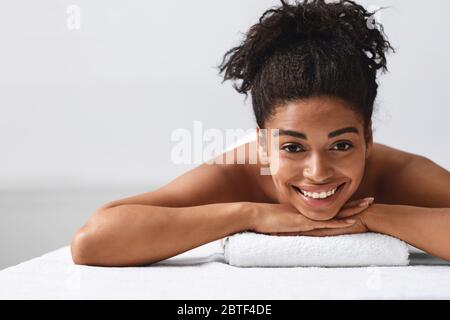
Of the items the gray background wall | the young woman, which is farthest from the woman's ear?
the gray background wall

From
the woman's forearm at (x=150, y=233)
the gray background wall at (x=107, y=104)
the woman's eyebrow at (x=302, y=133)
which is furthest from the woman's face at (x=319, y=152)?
the gray background wall at (x=107, y=104)

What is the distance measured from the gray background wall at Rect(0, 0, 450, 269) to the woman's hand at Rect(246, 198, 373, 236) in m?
1.27

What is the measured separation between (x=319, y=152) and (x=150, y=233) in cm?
36

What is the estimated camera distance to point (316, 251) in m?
1.34

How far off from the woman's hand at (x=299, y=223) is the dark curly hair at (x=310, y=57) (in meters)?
0.19

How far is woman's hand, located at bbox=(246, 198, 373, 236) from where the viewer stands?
1.40m

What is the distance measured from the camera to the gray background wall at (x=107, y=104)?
2.69 metres

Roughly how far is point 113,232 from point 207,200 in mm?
328

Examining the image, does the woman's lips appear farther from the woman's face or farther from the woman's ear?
the woman's ear

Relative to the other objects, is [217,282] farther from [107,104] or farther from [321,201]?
[107,104]

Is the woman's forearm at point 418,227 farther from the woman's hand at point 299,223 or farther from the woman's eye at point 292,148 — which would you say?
the woman's eye at point 292,148

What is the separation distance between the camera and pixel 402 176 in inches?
65.5

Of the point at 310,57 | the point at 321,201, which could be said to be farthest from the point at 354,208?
the point at 310,57

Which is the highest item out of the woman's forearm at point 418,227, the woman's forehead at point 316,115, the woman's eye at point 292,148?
the woman's forehead at point 316,115
